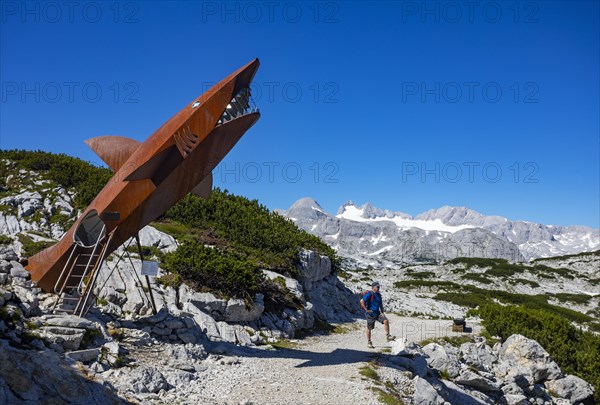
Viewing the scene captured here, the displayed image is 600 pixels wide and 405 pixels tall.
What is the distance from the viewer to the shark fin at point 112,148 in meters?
13.4

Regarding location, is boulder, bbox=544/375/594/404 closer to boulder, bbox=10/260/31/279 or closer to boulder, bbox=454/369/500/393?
boulder, bbox=454/369/500/393

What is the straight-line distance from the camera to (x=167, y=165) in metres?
11.6

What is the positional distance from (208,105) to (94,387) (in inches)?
286

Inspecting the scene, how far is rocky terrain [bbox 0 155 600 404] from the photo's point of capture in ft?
28.5

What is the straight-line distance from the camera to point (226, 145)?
38.7 feet

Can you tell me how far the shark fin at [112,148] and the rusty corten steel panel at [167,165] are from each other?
708 mm

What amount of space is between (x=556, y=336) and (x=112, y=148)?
949 inches

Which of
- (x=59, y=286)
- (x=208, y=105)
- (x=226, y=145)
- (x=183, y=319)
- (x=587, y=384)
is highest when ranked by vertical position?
(x=208, y=105)

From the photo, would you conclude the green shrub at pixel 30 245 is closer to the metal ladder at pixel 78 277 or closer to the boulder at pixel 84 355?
the metal ladder at pixel 78 277

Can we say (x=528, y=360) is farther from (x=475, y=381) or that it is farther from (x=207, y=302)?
(x=207, y=302)

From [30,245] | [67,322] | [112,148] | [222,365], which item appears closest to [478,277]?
[222,365]

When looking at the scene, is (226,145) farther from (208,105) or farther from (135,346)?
(135,346)

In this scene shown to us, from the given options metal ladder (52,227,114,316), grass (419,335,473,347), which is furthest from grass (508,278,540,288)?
metal ladder (52,227,114,316)

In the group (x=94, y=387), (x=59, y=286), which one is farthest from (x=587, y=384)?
(x=59, y=286)
